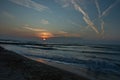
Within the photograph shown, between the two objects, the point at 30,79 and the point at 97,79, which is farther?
the point at 97,79

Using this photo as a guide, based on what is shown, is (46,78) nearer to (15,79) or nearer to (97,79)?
(15,79)

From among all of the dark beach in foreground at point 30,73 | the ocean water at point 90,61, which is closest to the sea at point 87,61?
the ocean water at point 90,61

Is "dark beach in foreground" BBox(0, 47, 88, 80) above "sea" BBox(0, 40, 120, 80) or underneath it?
above

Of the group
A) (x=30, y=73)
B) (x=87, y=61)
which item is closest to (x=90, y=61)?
(x=87, y=61)

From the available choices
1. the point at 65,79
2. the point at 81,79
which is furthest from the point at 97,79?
the point at 65,79

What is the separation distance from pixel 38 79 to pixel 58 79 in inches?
48.6

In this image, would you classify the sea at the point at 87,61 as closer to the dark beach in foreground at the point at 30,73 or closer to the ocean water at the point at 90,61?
the ocean water at the point at 90,61

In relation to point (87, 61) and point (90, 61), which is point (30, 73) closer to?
point (87, 61)

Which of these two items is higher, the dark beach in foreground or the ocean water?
the dark beach in foreground

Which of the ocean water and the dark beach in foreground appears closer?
the dark beach in foreground

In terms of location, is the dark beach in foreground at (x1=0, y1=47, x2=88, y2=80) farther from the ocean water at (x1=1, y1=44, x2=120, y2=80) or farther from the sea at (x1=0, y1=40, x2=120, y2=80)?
the ocean water at (x1=1, y1=44, x2=120, y2=80)

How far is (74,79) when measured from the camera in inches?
350

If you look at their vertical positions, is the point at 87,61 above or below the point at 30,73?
below

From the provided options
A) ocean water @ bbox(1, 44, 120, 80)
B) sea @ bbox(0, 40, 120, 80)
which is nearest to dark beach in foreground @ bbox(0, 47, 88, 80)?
sea @ bbox(0, 40, 120, 80)
